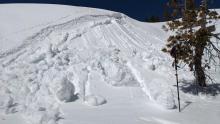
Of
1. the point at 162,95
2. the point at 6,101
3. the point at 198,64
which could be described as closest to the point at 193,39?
the point at 198,64

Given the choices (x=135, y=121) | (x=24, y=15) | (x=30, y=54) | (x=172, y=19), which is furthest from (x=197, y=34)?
(x=24, y=15)

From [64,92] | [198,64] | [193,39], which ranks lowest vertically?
[64,92]

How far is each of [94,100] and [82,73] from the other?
228 cm

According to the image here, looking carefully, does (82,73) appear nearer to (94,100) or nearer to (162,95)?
(94,100)

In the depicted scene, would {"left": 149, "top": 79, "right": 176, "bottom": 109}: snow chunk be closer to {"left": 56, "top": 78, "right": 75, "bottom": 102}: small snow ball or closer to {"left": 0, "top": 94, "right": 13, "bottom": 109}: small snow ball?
{"left": 56, "top": 78, "right": 75, "bottom": 102}: small snow ball

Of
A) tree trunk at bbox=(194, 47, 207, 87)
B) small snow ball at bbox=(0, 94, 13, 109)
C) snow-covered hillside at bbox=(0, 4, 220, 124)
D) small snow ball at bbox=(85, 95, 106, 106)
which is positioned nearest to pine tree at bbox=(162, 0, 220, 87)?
tree trunk at bbox=(194, 47, 207, 87)

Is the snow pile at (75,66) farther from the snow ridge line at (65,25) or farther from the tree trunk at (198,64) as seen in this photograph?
the tree trunk at (198,64)

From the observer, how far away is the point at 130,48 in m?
16.8

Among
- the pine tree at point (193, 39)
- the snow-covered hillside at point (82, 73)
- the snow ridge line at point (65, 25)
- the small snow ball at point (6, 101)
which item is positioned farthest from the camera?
the snow ridge line at point (65, 25)

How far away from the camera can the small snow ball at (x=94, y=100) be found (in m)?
11.0

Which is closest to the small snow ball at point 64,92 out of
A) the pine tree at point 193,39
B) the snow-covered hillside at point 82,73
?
the snow-covered hillside at point 82,73

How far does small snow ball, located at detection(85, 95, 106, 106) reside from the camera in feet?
36.3

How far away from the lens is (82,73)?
13203 mm

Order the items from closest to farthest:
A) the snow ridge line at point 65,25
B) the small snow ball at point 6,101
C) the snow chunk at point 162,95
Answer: the small snow ball at point 6,101, the snow chunk at point 162,95, the snow ridge line at point 65,25
